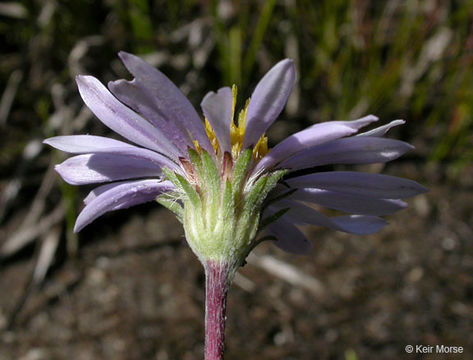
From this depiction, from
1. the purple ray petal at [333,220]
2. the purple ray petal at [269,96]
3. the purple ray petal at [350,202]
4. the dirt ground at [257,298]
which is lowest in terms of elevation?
the dirt ground at [257,298]

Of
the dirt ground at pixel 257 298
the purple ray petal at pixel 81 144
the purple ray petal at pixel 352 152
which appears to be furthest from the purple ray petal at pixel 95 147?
the dirt ground at pixel 257 298

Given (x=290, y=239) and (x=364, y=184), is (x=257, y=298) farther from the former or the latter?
(x=364, y=184)

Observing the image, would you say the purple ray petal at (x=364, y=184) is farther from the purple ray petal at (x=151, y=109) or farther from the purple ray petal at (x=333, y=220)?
the purple ray petal at (x=151, y=109)

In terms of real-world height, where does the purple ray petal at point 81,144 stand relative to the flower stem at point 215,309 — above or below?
above

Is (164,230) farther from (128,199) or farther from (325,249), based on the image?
(128,199)

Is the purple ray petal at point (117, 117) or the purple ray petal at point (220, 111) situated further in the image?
the purple ray petal at point (117, 117)
